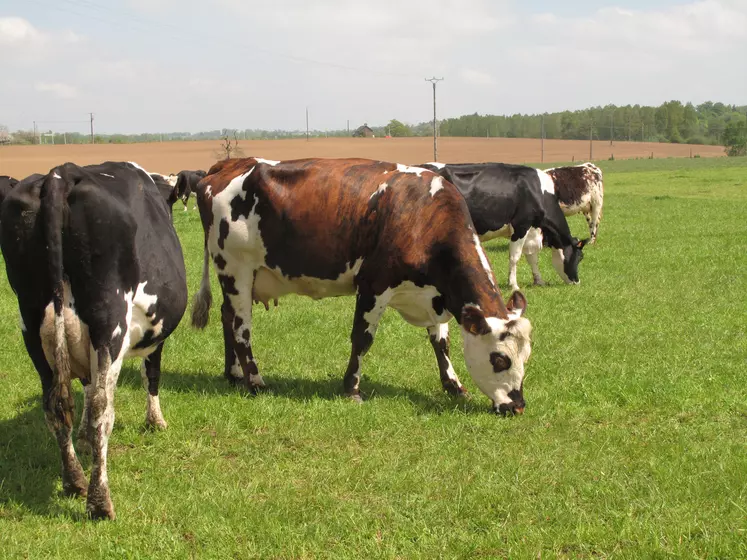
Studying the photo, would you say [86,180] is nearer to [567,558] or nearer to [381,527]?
[381,527]

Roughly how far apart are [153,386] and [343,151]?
72.4 meters

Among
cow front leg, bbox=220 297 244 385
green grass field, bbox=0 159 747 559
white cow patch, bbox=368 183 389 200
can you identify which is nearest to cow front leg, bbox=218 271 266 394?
cow front leg, bbox=220 297 244 385

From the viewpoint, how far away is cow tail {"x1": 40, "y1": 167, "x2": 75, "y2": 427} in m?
4.78

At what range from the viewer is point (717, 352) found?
347 inches

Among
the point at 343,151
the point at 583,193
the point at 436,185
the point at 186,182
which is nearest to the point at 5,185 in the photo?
the point at 186,182

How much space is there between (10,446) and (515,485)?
154 inches

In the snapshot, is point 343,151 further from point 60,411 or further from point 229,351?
point 60,411

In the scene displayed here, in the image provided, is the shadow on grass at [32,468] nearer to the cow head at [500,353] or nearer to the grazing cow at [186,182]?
the grazing cow at [186,182]

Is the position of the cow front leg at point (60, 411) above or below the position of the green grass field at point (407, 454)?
above

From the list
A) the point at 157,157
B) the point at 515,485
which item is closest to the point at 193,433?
the point at 515,485

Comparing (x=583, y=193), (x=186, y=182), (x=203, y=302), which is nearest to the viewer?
(x=186, y=182)

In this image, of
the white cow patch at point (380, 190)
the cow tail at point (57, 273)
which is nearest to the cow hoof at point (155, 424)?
the cow tail at point (57, 273)

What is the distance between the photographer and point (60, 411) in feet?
16.1

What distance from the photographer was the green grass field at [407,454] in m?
4.73
